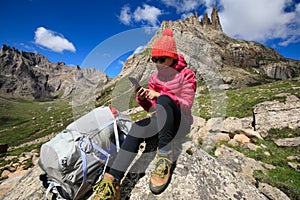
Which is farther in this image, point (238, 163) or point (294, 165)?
point (294, 165)

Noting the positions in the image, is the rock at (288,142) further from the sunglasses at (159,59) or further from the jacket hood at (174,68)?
the sunglasses at (159,59)

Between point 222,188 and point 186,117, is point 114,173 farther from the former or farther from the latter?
point 222,188

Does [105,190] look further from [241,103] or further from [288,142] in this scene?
[241,103]

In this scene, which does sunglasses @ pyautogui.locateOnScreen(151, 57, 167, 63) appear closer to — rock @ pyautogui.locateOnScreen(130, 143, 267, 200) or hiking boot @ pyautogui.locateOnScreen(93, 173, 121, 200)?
rock @ pyautogui.locateOnScreen(130, 143, 267, 200)

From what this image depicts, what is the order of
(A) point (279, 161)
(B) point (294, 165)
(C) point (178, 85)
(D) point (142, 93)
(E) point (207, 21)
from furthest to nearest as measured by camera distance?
(E) point (207, 21) → (A) point (279, 161) → (B) point (294, 165) → (C) point (178, 85) → (D) point (142, 93)

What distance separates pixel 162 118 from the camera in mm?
2480

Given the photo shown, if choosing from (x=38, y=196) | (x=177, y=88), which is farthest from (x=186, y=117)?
(x=38, y=196)

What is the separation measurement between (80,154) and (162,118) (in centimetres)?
130

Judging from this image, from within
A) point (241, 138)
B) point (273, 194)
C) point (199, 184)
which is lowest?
point (273, 194)

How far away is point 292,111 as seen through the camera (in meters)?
8.52

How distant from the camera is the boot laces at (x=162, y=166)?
92.3 inches

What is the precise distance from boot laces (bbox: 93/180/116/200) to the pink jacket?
146 centimetres

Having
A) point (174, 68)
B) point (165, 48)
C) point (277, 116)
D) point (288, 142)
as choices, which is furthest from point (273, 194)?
point (277, 116)

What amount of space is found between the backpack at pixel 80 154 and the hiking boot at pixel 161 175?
0.70 meters
